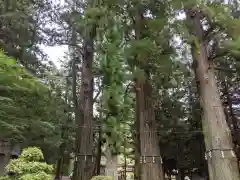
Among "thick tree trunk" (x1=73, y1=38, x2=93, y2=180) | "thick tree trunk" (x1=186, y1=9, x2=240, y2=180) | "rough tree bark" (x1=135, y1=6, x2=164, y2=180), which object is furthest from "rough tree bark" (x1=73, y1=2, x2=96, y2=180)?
"thick tree trunk" (x1=186, y1=9, x2=240, y2=180)

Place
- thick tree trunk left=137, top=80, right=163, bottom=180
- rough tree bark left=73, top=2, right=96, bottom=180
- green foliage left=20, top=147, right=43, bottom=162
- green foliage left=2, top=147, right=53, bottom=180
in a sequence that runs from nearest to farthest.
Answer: green foliage left=2, top=147, right=53, bottom=180
green foliage left=20, top=147, right=43, bottom=162
thick tree trunk left=137, top=80, right=163, bottom=180
rough tree bark left=73, top=2, right=96, bottom=180

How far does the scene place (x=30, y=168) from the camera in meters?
3.70

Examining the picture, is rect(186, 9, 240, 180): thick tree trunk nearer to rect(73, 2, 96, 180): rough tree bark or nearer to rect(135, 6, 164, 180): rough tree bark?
rect(135, 6, 164, 180): rough tree bark

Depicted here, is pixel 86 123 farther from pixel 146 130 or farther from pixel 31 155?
pixel 31 155

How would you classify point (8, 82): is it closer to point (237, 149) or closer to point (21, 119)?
point (21, 119)

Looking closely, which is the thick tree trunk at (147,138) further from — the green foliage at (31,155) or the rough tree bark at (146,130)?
the green foliage at (31,155)

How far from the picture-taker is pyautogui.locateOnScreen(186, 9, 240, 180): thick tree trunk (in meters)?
5.55

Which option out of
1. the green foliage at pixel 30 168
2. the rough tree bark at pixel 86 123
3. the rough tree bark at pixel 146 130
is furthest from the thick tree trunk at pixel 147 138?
the green foliage at pixel 30 168

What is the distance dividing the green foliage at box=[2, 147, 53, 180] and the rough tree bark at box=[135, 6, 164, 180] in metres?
2.92

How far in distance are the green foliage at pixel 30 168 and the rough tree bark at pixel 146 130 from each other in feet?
9.59

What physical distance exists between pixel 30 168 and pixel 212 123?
3977 millimetres

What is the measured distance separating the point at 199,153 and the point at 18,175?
963 centimetres

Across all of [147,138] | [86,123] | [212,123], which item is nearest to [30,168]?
[147,138]

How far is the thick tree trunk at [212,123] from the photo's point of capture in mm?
5547
